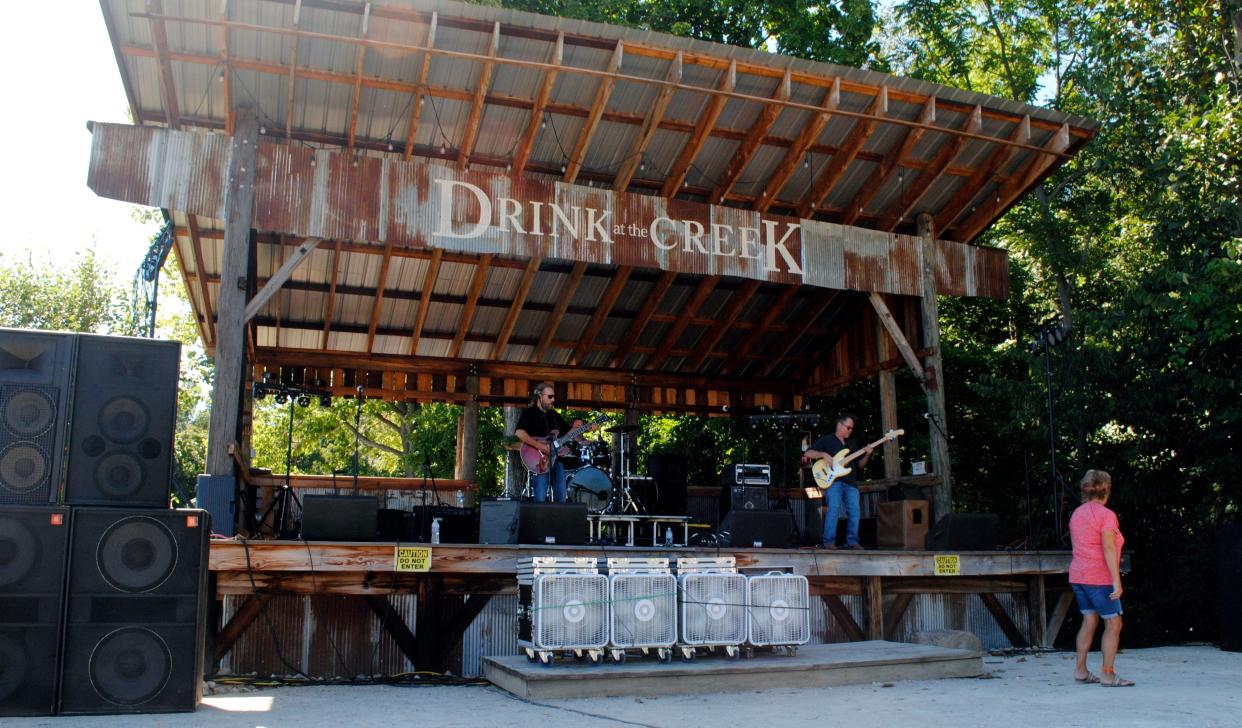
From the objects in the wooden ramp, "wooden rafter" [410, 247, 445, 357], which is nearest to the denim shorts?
the wooden ramp

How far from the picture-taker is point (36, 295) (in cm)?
2828

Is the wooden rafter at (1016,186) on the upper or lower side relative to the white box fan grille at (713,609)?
upper

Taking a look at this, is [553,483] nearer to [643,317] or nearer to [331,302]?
[643,317]

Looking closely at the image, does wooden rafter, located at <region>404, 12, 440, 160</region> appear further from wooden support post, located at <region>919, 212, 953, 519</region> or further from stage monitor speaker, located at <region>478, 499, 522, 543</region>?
wooden support post, located at <region>919, 212, 953, 519</region>

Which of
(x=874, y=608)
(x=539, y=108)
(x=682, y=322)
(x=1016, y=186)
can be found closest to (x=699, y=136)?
(x=539, y=108)

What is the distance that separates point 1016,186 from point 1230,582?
505 cm

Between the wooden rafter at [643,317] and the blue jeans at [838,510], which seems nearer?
the blue jeans at [838,510]

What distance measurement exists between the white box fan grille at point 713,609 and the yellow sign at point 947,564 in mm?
3110

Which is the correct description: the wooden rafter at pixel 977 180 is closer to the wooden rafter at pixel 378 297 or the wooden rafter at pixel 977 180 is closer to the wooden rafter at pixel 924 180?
the wooden rafter at pixel 924 180

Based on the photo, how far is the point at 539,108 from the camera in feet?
33.6

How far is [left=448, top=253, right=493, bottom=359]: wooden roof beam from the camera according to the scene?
12.2 meters

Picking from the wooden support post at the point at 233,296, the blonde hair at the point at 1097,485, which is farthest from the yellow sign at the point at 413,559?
the blonde hair at the point at 1097,485

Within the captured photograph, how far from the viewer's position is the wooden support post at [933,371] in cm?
1175

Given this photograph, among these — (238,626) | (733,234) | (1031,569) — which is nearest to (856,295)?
(733,234)
